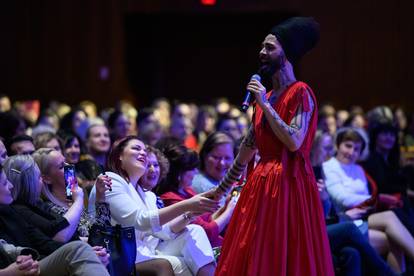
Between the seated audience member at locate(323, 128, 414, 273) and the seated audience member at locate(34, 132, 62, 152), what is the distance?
2.10 meters

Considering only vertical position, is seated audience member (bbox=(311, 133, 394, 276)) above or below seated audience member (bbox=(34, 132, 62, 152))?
below

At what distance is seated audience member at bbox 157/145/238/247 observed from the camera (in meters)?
5.06

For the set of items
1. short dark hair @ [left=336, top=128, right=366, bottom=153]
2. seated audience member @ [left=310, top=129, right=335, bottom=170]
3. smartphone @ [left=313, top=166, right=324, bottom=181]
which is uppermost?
short dark hair @ [left=336, top=128, right=366, bottom=153]

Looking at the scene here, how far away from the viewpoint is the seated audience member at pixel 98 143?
694cm

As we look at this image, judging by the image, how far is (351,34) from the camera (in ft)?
47.8

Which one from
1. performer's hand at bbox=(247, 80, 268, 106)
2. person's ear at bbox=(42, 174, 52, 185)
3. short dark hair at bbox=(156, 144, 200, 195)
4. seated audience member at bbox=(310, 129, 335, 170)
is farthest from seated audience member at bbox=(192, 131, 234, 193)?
performer's hand at bbox=(247, 80, 268, 106)

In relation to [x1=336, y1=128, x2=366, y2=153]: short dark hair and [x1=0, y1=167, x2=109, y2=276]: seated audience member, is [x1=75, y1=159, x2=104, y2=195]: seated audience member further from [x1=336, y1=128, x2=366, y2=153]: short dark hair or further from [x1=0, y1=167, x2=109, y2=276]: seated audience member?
[x1=336, y1=128, x2=366, y2=153]: short dark hair

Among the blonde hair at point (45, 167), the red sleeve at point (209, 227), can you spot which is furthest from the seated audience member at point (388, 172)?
the blonde hair at point (45, 167)

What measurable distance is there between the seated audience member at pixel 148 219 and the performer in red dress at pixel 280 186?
0.36 m

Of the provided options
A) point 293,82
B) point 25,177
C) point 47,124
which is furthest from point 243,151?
point 47,124

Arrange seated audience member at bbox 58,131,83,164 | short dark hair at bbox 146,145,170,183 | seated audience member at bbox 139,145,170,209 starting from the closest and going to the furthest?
1. seated audience member at bbox 139,145,170,209
2. short dark hair at bbox 146,145,170,183
3. seated audience member at bbox 58,131,83,164

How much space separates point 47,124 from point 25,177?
4.48m

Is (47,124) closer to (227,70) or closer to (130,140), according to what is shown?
(130,140)

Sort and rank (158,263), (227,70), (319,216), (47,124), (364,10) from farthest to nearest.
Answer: (227,70) < (364,10) < (47,124) < (158,263) < (319,216)
